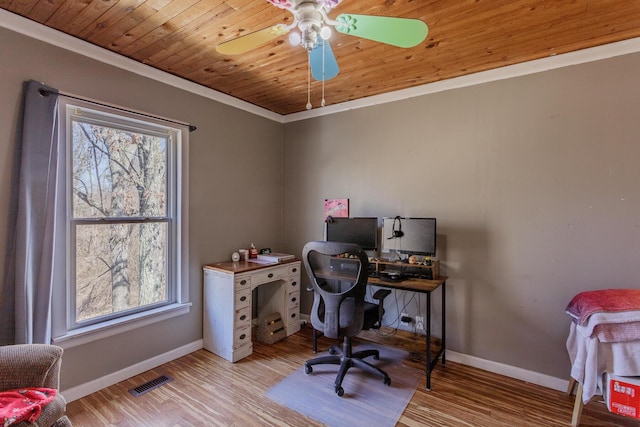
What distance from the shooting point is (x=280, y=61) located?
2.41 meters

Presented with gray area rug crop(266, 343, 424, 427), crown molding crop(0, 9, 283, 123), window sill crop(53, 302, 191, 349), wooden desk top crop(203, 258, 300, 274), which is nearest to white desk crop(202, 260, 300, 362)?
wooden desk top crop(203, 258, 300, 274)

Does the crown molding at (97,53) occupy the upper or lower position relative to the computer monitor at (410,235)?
upper

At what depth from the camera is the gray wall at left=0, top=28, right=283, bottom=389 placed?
1.88 meters

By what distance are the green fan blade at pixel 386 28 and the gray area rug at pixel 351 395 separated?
2184mm

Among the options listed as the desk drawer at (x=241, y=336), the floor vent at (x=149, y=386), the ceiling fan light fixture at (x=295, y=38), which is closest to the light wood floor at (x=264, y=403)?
the floor vent at (x=149, y=386)

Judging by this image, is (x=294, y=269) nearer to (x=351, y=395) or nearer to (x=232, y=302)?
(x=232, y=302)

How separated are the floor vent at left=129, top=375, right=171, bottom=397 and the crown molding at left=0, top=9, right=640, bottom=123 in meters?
2.42

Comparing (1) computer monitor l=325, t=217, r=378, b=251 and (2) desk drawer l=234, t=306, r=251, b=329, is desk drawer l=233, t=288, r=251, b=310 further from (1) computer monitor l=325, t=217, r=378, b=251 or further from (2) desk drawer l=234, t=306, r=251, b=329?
(1) computer monitor l=325, t=217, r=378, b=251

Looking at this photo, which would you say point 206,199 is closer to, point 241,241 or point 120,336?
point 241,241

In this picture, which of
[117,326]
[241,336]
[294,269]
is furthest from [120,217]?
[294,269]

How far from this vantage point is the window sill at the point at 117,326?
6.92 ft

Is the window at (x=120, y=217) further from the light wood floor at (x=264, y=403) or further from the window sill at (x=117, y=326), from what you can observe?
the light wood floor at (x=264, y=403)

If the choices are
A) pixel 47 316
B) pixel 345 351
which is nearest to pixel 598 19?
pixel 345 351

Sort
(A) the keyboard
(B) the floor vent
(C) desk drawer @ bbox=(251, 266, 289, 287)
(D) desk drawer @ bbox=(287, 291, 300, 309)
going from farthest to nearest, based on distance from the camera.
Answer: (D) desk drawer @ bbox=(287, 291, 300, 309), (C) desk drawer @ bbox=(251, 266, 289, 287), (A) the keyboard, (B) the floor vent
